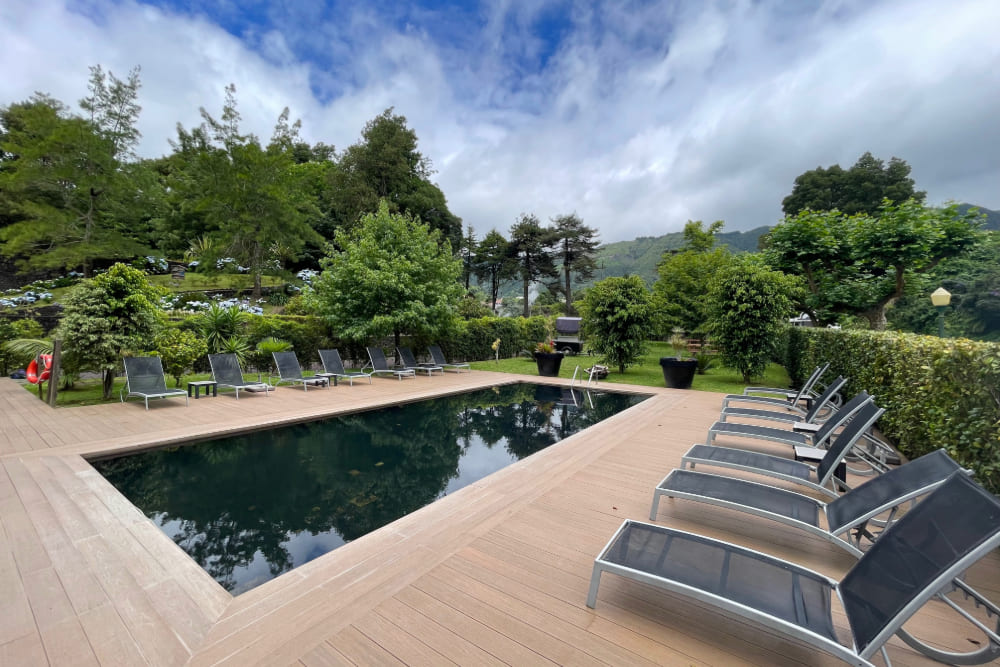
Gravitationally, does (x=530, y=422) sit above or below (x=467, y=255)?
below

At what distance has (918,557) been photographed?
65.3 inches

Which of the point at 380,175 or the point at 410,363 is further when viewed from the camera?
the point at 380,175

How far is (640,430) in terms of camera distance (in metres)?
6.32

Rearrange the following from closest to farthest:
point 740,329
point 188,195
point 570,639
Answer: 1. point 570,639
2. point 740,329
3. point 188,195

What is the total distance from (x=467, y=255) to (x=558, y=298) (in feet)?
30.8

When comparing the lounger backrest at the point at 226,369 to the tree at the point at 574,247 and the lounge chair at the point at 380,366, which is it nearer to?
the lounge chair at the point at 380,366

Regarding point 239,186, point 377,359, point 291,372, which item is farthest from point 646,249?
point 291,372

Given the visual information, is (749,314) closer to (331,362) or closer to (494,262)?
(331,362)

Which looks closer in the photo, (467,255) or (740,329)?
(740,329)

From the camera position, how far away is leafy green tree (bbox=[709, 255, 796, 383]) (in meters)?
10.6

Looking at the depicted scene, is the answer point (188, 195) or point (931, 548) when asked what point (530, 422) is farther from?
point (188, 195)

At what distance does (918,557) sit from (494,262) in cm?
3633

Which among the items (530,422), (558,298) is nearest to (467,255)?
(558,298)

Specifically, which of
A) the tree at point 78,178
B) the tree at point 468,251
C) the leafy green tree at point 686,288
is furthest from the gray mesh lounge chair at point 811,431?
the tree at point 468,251
